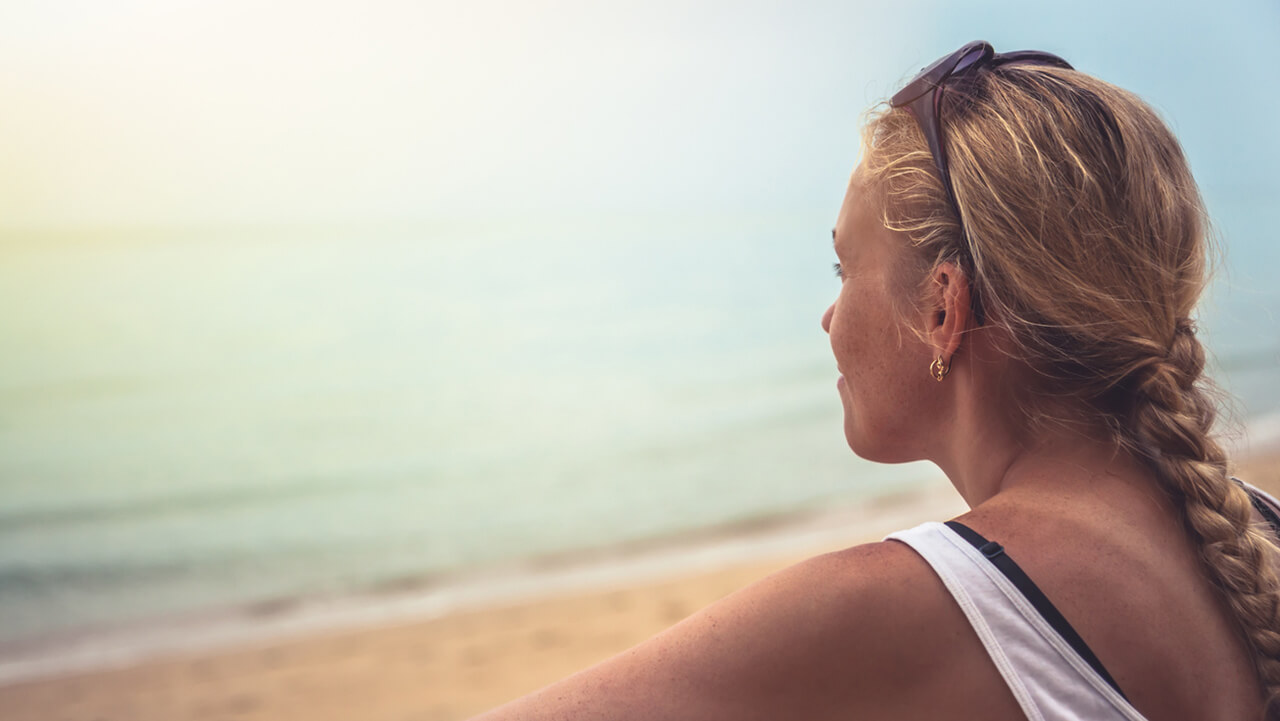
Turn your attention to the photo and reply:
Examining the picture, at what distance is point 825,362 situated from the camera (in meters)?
15.1

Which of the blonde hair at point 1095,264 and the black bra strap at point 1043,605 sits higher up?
the blonde hair at point 1095,264

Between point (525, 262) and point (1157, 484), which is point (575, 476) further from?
point (525, 262)

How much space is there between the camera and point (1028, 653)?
89 cm

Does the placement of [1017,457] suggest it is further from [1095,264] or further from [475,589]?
[475,589]

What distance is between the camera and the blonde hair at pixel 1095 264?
1.09 metres

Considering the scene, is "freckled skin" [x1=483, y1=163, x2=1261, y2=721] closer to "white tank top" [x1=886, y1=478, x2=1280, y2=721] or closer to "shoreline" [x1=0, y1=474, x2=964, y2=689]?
"white tank top" [x1=886, y1=478, x2=1280, y2=721]

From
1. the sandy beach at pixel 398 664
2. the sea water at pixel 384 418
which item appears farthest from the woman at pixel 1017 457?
the sandy beach at pixel 398 664

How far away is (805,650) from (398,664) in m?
4.65

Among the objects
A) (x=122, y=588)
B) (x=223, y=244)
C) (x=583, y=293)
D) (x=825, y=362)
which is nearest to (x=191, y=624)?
(x=122, y=588)

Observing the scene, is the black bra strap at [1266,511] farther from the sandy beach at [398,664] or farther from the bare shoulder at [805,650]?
the sandy beach at [398,664]

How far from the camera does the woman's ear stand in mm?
1181

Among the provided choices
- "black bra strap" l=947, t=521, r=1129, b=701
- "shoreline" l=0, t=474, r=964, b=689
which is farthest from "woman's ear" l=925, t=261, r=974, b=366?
"shoreline" l=0, t=474, r=964, b=689

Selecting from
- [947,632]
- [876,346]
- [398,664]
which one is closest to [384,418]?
[398,664]

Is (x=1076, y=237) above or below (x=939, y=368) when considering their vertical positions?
above
